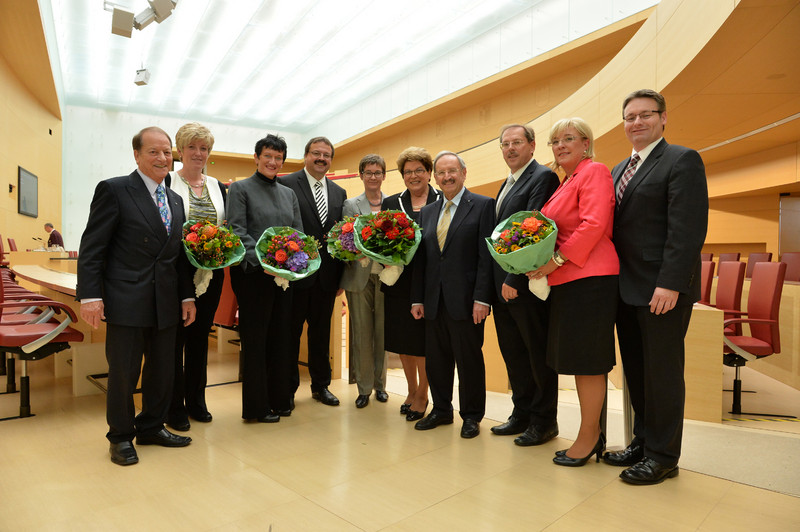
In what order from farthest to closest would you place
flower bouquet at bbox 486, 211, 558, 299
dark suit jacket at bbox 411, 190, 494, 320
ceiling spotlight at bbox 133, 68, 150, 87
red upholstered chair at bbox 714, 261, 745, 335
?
ceiling spotlight at bbox 133, 68, 150, 87
red upholstered chair at bbox 714, 261, 745, 335
dark suit jacket at bbox 411, 190, 494, 320
flower bouquet at bbox 486, 211, 558, 299

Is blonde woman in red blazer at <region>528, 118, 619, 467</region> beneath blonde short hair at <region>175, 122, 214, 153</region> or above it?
beneath

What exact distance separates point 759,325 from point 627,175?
2.93m

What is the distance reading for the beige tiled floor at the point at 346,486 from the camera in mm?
1892

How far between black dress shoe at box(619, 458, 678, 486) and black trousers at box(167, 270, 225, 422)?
2.41m

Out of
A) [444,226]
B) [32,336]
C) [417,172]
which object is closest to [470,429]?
[444,226]

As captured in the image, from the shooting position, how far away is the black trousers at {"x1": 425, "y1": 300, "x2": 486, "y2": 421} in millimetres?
2891

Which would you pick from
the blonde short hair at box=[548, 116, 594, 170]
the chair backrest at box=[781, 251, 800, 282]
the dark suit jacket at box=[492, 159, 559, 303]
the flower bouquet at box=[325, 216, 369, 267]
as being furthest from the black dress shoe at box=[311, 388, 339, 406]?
the chair backrest at box=[781, 251, 800, 282]

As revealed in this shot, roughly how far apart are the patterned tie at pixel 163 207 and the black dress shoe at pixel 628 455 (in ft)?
8.43

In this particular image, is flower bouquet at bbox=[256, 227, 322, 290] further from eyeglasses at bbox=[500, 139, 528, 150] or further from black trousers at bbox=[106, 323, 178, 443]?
eyeglasses at bbox=[500, 139, 528, 150]

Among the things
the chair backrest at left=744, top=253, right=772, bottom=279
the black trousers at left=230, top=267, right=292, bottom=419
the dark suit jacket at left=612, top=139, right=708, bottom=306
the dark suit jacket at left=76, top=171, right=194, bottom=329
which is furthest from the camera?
the chair backrest at left=744, top=253, right=772, bottom=279

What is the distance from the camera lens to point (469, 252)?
287 centimetres

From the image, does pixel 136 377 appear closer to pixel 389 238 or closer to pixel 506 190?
pixel 389 238

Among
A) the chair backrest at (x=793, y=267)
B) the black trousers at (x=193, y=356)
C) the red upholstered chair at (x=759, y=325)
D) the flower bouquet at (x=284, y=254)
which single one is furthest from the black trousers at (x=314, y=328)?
the chair backrest at (x=793, y=267)

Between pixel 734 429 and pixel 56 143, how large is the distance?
17184 mm
